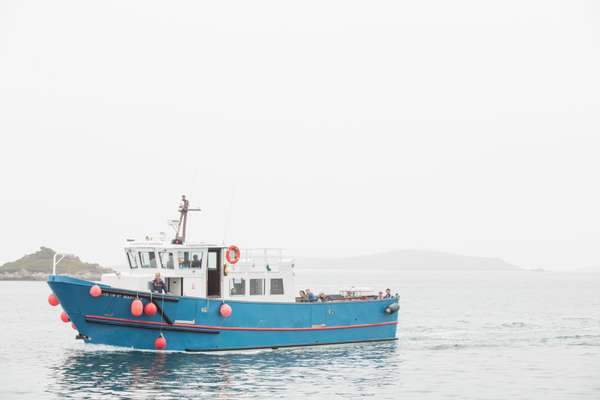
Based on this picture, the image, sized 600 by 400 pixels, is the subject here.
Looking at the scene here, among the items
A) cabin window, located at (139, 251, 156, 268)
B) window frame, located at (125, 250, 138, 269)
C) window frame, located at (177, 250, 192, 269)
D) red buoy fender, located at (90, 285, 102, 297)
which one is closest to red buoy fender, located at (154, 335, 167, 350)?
red buoy fender, located at (90, 285, 102, 297)

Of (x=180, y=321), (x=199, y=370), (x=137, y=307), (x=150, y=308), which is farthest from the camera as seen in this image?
(x=180, y=321)

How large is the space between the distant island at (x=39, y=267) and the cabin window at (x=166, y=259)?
149481 millimetres

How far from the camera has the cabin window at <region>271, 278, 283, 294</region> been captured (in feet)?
130

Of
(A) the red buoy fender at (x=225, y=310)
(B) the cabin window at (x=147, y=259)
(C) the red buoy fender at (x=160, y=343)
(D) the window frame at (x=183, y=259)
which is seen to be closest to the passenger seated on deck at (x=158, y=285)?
(D) the window frame at (x=183, y=259)

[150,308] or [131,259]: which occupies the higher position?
[131,259]

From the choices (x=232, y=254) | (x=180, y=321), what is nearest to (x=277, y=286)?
(x=232, y=254)

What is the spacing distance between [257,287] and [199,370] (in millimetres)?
6441

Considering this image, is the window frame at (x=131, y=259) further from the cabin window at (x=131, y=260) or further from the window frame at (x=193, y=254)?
the window frame at (x=193, y=254)

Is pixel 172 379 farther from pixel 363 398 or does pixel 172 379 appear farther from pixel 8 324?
pixel 8 324

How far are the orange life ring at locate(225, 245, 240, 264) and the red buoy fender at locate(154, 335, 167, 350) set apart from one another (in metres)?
4.41

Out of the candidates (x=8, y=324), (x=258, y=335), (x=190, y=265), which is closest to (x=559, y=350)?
(x=258, y=335)

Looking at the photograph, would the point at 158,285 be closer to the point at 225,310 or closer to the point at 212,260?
the point at 225,310

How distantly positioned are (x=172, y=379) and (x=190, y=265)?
6.93 m

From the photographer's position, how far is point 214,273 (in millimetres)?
37750
